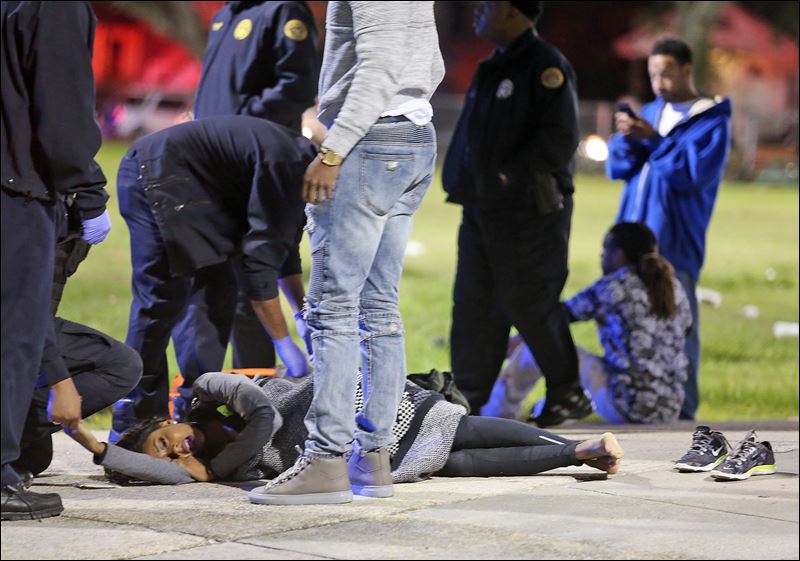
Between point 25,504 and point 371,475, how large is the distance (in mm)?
1010

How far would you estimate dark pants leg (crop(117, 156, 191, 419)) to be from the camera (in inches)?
211

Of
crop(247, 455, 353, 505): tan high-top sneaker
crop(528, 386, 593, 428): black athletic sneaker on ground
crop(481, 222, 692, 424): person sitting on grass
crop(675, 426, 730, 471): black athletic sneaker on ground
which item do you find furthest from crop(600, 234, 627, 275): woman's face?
crop(247, 455, 353, 505): tan high-top sneaker

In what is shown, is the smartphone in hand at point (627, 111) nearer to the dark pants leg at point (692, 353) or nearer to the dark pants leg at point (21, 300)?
the dark pants leg at point (692, 353)

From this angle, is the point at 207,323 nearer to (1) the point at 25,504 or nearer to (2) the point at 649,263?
(1) the point at 25,504

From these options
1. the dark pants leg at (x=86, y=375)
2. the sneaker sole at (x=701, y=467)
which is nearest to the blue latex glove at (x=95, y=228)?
the dark pants leg at (x=86, y=375)

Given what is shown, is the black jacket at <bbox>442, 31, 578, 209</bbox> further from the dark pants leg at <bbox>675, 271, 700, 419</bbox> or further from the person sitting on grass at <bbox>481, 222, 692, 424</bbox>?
the dark pants leg at <bbox>675, 271, 700, 419</bbox>

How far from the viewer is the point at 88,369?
4633mm

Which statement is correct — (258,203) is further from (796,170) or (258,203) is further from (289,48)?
(796,170)

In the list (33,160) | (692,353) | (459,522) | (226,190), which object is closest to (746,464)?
(459,522)

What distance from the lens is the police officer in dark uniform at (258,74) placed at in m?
6.01

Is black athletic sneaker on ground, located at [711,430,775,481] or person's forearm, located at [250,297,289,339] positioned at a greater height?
person's forearm, located at [250,297,289,339]

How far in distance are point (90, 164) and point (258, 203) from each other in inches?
59.1

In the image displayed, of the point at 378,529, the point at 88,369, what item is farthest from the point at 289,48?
the point at 378,529

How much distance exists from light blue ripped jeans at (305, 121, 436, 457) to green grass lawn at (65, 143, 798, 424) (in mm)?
2802
